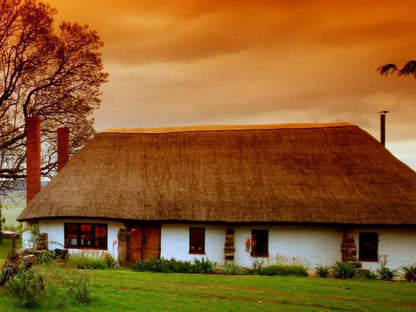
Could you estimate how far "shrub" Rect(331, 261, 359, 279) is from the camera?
19.4 metres

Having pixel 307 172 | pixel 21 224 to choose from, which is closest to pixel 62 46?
pixel 21 224

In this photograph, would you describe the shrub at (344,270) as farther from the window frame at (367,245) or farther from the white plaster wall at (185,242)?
the white plaster wall at (185,242)

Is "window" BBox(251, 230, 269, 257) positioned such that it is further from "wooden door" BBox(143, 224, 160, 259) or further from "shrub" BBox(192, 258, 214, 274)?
"wooden door" BBox(143, 224, 160, 259)

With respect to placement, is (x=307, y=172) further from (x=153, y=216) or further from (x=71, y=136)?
(x=71, y=136)

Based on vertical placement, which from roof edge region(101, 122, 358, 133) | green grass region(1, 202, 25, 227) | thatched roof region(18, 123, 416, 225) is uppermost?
roof edge region(101, 122, 358, 133)

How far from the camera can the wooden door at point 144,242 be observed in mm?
22625

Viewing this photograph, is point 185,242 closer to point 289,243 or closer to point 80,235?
point 289,243

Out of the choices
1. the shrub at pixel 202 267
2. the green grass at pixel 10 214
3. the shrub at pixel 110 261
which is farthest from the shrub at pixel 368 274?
the green grass at pixel 10 214

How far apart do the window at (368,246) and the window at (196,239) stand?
811cm

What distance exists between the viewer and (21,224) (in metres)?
25.7

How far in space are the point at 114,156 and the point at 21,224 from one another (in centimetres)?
704

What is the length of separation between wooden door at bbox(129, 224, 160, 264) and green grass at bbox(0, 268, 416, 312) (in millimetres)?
5460

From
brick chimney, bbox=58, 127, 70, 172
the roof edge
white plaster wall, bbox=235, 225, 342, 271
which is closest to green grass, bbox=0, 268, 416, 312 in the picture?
white plaster wall, bbox=235, 225, 342, 271

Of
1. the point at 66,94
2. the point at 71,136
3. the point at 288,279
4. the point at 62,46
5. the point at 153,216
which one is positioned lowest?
the point at 288,279
